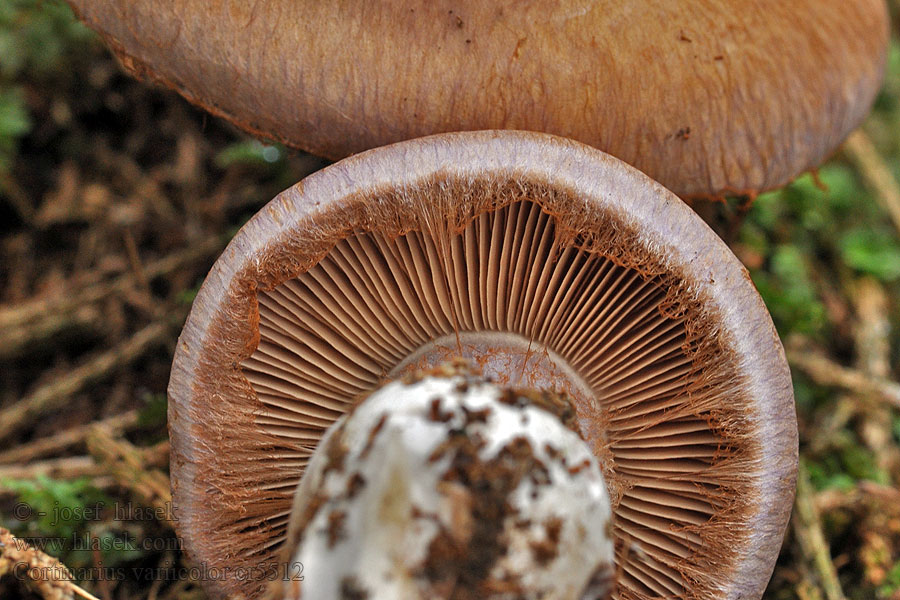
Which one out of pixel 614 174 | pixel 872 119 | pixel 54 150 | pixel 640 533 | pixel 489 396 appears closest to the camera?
pixel 489 396

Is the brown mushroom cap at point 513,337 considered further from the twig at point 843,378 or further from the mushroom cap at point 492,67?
the twig at point 843,378

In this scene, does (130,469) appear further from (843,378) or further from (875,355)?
(875,355)

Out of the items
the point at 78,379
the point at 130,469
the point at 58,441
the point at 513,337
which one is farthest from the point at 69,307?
the point at 513,337

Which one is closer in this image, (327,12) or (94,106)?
(327,12)

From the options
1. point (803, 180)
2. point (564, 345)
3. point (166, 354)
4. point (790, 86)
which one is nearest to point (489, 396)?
point (564, 345)

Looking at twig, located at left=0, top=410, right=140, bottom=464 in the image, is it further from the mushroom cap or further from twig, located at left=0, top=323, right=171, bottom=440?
the mushroom cap

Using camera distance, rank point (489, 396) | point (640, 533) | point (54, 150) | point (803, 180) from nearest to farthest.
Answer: point (489, 396), point (640, 533), point (54, 150), point (803, 180)

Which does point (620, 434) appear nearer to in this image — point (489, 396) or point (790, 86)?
point (489, 396)
